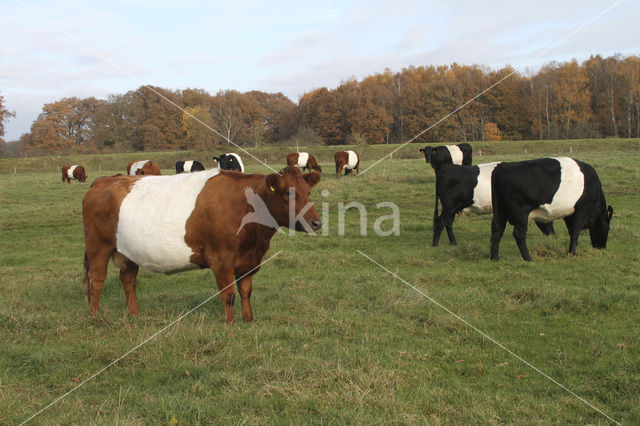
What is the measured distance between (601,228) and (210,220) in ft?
26.7

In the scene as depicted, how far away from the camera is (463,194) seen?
11.5 m

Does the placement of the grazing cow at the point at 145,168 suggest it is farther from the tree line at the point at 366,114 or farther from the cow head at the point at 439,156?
the tree line at the point at 366,114

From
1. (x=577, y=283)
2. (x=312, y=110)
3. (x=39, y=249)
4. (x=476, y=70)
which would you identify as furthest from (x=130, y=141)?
(x=577, y=283)

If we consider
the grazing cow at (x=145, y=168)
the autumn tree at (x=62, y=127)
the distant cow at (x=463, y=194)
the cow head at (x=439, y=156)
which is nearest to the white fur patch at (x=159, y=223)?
the distant cow at (x=463, y=194)

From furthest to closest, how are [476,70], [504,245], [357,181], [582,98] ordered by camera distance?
1. [476,70]
2. [582,98]
3. [357,181]
4. [504,245]

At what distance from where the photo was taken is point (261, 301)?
6891mm

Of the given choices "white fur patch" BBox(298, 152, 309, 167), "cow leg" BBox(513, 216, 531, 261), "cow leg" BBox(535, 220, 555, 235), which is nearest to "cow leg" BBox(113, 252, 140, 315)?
"cow leg" BBox(513, 216, 531, 261)

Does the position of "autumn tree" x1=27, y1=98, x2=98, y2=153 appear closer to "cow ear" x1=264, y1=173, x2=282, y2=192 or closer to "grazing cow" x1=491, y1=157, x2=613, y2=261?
"grazing cow" x1=491, y1=157, x2=613, y2=261

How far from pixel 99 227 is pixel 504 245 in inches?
335

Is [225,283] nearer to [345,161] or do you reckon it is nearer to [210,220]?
[210,220]

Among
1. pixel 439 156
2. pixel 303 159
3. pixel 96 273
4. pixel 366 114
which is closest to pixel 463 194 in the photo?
pixel 439 156

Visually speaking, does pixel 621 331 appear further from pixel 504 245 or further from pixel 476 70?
pixel 476 70

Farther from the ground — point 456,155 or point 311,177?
point 456,155

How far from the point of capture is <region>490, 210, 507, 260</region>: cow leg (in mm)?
9406
